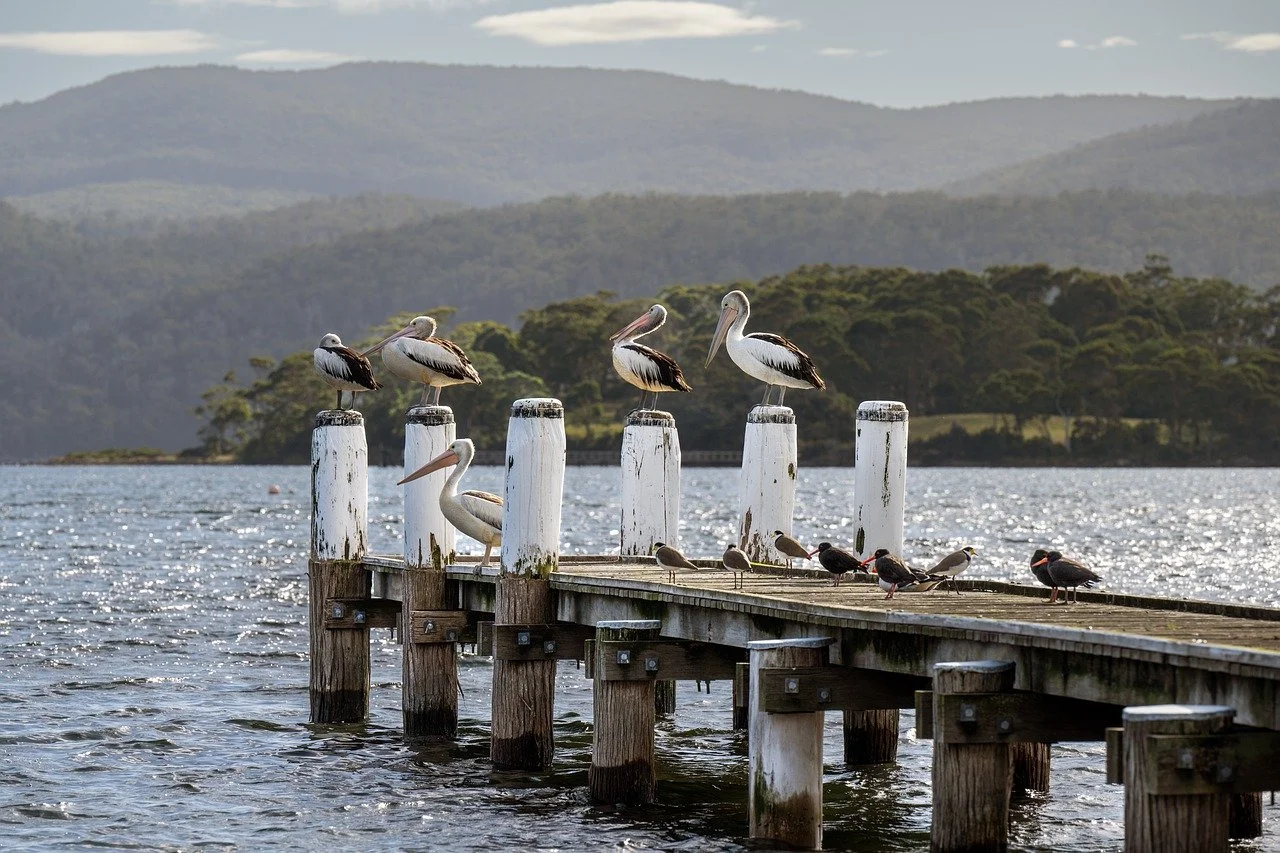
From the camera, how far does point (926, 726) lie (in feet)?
38.1

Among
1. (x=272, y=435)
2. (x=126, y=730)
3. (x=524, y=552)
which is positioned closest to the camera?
(x=524, y=552)

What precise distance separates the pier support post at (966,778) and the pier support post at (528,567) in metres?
5.49

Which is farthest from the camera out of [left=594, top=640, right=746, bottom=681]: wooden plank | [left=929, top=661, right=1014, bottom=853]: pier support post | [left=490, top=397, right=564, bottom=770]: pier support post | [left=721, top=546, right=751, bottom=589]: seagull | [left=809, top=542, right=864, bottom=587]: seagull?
[left=490, top=397, right=564, bottom=770]: pier support post

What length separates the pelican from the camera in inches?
710

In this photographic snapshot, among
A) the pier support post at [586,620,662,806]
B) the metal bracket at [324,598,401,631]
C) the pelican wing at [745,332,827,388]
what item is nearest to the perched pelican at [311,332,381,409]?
the metal bracket at [324,598,401,631]

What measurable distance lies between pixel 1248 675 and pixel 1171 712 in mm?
520

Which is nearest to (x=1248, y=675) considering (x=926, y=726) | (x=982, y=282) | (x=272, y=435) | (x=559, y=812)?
(x=926, y=726)

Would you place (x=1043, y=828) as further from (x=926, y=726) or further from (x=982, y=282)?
(x=982, y=282)

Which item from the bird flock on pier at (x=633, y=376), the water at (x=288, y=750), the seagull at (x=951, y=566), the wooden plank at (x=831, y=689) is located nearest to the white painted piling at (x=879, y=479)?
the bird flock on pier at (x=633, y=376)

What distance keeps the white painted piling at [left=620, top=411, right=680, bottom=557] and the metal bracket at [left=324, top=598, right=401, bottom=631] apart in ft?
8.26

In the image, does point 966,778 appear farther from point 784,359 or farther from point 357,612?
point 357,612

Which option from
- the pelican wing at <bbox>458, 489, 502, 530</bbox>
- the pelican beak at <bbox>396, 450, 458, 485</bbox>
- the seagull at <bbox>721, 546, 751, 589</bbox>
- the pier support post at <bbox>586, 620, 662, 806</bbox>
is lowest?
the pier support post at <bbox>586, 620, 662, 806</bbox>

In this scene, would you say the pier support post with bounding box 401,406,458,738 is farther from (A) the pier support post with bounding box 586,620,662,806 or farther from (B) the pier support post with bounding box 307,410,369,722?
(A) the pier support post with bounding box 586,620,662,806

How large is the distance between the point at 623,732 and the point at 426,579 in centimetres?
381
